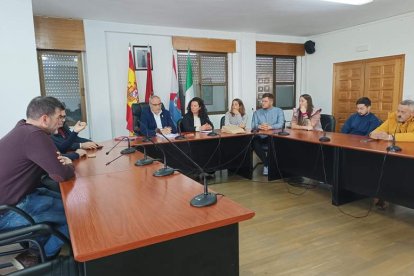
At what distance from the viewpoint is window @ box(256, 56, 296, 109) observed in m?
6.25

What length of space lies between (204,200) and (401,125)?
262 cm

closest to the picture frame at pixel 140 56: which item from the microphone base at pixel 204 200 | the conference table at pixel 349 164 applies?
the conference table at pixel 349 164

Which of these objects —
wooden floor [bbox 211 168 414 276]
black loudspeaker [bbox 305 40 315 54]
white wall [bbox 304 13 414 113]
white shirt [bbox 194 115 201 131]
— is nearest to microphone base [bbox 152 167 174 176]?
wooden floor [bbox 211 168 414 276]

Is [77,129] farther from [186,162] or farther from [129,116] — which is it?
[129,116]

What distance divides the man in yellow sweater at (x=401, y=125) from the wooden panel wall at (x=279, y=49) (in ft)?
11.1

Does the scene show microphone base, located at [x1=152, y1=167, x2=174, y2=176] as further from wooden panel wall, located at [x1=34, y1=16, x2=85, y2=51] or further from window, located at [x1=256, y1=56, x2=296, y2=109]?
window, located at [x1=256, y1=56, x2=296, y2=109]

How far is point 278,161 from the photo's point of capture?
3975 mm

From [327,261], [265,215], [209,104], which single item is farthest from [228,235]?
[209,104]

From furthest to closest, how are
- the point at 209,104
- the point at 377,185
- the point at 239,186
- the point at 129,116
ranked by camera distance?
1. the point at 209,104
2. the point at 129,116
3. the point at 239,186
4. the point at 377,185

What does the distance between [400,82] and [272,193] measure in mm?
3190

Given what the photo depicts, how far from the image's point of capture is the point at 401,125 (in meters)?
3.00

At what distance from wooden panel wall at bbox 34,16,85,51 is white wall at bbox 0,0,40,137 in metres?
0.92

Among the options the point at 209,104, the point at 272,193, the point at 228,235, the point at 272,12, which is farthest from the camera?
the point at 209,104

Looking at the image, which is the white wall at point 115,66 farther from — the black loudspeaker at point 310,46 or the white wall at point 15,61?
the black loudspeaker at point 310,46
